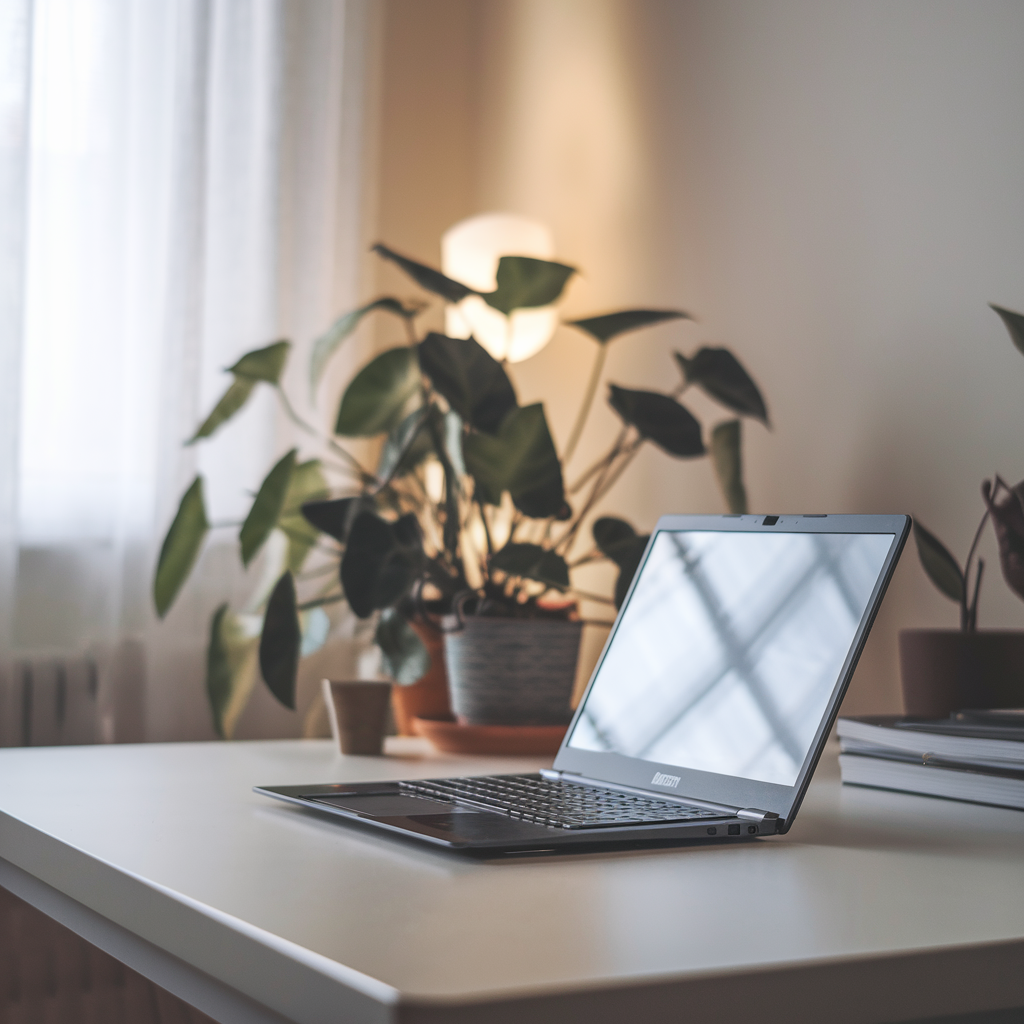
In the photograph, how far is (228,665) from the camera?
156 centimetres

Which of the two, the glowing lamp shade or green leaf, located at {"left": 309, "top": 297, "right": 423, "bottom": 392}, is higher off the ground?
the glowing lamp shade

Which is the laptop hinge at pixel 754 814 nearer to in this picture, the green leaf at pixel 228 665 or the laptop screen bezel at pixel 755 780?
the laptop screen bezel at pixel 755 780

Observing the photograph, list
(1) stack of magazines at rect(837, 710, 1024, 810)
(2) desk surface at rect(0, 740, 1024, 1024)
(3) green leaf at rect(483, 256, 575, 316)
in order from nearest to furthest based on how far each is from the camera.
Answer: (2) desk surface at rect(0, 740, 1024, 1024) < (1) stack of magazines at rect(837, 710, 1024, 810) < (3) green leaf at rect(483, 256, 575, 316)

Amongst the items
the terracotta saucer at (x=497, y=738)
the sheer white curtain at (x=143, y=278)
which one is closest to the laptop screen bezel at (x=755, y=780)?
the terracotta saucer at (x=497, y=738)

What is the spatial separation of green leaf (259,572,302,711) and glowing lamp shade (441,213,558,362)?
2.25 ft

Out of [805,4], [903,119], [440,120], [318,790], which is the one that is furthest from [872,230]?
[440,120]

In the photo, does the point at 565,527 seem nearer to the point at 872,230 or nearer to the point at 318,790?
the point at 872,230

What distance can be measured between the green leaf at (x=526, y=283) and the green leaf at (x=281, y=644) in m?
0.48

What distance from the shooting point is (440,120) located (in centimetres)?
239

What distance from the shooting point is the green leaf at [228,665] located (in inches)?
60.9

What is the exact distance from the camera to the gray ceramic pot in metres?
1.33

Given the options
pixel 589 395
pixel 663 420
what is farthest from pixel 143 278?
pixel 663 420

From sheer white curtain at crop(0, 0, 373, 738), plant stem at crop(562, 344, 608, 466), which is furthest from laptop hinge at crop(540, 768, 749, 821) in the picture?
sheer white curtain at crop(0, 0, 373, 738)

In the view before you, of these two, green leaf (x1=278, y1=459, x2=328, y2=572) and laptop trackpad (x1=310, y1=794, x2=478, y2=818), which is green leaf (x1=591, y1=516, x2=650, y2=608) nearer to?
green leaf (x1=278, y1=459, x2=328, y2=572)
